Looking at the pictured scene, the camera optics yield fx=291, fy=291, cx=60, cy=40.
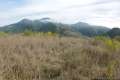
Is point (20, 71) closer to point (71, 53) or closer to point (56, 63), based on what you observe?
point (56, 63)

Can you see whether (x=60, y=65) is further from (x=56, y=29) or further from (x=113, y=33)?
(x=113, y=33)

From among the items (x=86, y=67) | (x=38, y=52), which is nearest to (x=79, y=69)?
(x=86, y=67)

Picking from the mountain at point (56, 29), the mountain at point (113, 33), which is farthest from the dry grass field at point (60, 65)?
the mountain at point (113, 33)

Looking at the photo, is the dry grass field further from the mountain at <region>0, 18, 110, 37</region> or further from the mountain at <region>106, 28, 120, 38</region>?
the mountain at <region>106, 28, 120, 38</region>

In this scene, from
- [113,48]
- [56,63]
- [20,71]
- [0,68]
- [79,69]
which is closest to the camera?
[0,68]

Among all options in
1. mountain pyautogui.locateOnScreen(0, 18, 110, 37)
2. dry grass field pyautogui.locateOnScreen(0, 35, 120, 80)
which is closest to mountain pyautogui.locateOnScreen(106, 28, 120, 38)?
mountain pyautogui.locateOnScreen(0, 18, 110, 37)

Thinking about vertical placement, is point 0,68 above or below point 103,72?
above

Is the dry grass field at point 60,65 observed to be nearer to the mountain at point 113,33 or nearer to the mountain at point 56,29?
the mountain at point 56,29

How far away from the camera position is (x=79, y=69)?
286 inches

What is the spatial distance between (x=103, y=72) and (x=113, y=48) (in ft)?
11.9

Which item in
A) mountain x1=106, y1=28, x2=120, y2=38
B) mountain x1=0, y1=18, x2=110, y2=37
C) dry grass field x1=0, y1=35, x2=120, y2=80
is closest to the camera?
dry grass field x1=0, y1=35, x2=120, y2=80

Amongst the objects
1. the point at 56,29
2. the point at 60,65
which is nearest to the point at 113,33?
the point at 56,29

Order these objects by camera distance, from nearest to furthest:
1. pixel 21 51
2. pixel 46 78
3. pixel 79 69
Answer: pixel 46 78, pixel 79 69, pixel 21 51

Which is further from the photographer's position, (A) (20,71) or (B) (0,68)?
(A) (20,71)
